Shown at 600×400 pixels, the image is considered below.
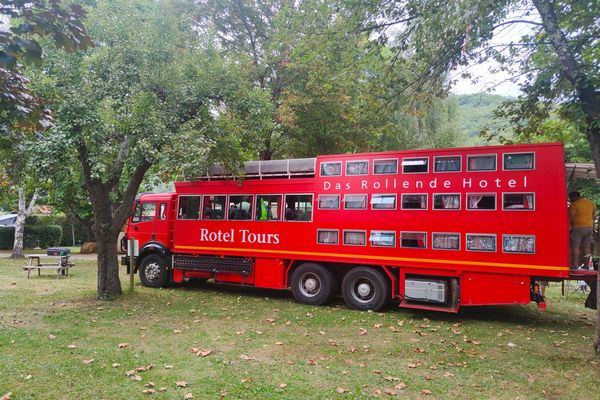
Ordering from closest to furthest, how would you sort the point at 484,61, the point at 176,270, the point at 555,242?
the point at 555,242 → the point at 484,61 → the point at 176,270

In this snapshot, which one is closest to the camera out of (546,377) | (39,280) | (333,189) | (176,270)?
(546,377)

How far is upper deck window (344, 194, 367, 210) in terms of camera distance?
10250 millimetres

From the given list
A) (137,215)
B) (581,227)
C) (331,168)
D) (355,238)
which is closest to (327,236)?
(355,238)

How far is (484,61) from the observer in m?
9.04

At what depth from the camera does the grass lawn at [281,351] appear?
17.7 feet

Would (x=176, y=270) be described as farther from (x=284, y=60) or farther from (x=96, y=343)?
(x=284, y=60)

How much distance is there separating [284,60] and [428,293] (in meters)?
10.0

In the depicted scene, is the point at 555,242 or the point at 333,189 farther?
the point at 333,189

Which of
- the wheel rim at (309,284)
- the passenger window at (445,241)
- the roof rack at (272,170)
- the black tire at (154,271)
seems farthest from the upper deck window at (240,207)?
the passenger window at (445,241)

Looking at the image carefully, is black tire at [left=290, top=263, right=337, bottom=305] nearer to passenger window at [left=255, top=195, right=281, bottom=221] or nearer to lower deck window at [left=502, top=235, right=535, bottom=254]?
passenger window at [left=255, top=195, right=281, bottom=221]

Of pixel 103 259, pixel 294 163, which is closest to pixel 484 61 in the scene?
pixel 294 163

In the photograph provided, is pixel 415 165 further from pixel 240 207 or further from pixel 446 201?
pixel 240 207

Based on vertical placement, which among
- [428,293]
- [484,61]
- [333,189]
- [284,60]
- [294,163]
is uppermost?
[284,60]

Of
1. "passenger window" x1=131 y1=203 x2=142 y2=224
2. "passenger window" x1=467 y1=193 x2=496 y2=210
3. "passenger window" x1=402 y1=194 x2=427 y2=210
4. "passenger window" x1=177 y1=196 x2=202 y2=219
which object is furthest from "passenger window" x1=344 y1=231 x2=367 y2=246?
"passenger window" x1=131 y1=203 x2=142 y2=224
